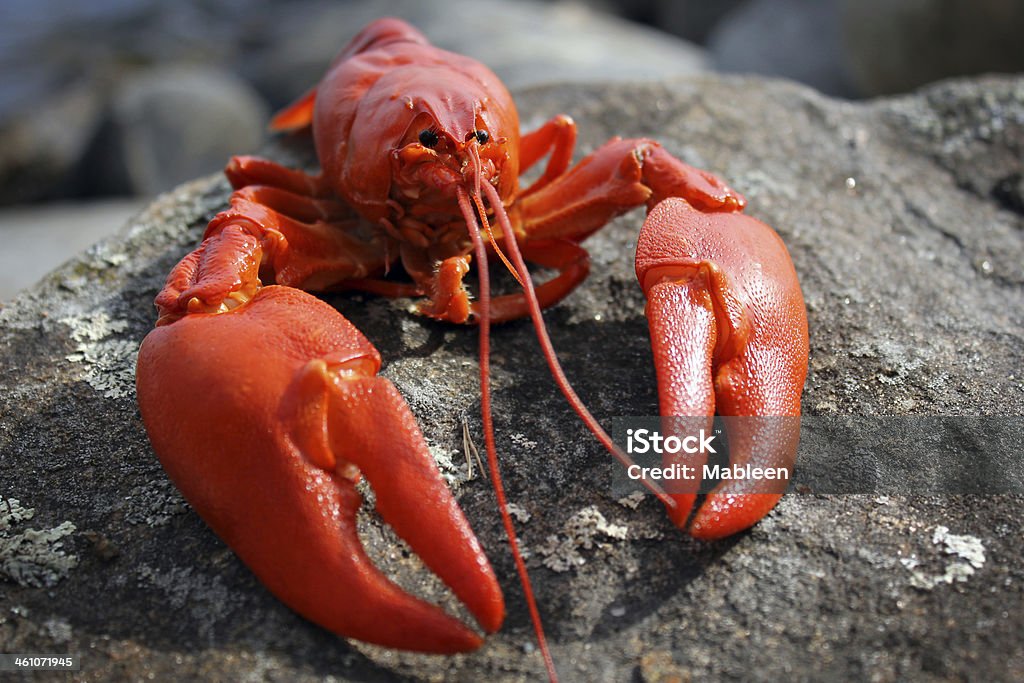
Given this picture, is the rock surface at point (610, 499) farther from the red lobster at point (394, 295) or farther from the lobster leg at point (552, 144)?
the lobster leg at point (552, 144)

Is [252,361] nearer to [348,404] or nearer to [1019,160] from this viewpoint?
[348,404]

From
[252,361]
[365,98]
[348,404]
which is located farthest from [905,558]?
[365,98]

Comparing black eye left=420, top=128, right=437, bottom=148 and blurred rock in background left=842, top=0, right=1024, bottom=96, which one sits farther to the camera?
blurred rock in background left=842, top=0, right=1024, bottom=96

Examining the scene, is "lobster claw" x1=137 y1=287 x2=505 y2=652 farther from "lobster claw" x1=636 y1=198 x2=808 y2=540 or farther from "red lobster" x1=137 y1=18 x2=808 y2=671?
"lobster claw" x1=636 y1=198 x2=808 y2=540

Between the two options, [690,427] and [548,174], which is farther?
[548,174]

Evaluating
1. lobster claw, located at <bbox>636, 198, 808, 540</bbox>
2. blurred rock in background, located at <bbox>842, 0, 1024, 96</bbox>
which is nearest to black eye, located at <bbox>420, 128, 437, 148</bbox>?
lobster claw, located at <bbox>636, 198, 808, 540</bbox>

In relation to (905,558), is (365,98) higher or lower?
higher

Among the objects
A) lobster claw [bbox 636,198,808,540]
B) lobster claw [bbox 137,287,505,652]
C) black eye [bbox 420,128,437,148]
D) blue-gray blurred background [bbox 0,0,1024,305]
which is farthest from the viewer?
blue-gray blurred background [bbox 0,0,1024,305]
